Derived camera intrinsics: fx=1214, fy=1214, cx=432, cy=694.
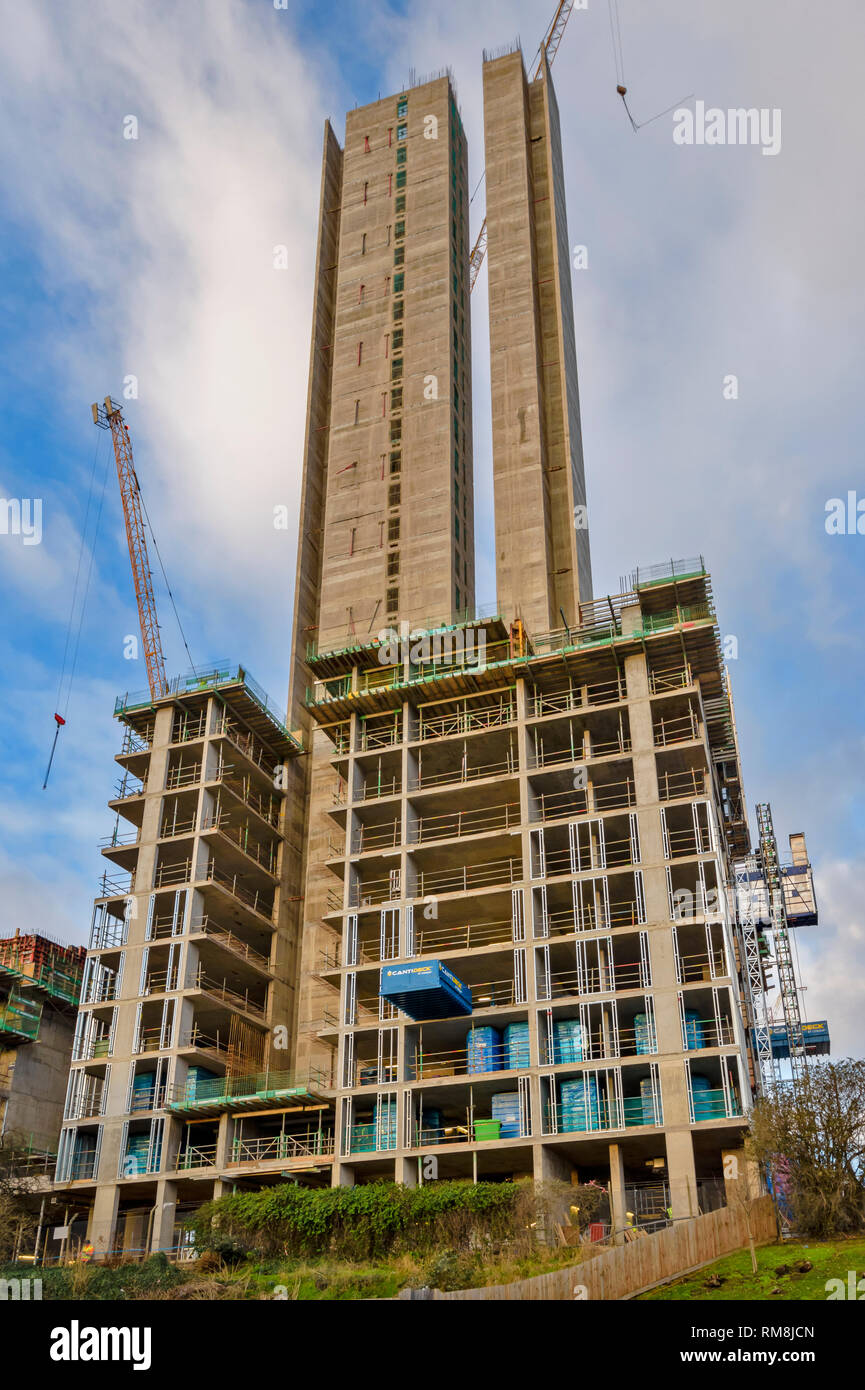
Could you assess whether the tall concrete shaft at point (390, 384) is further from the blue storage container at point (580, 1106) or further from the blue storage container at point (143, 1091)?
the blue storage container at point (580, 1106)

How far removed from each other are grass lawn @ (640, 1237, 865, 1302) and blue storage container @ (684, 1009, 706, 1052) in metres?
15.2

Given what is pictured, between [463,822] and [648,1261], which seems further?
[463,822]

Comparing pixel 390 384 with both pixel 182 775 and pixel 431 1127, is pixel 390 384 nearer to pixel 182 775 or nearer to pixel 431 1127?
pixel 182 775

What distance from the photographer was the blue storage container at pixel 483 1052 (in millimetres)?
55438

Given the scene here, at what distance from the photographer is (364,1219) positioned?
4850cm

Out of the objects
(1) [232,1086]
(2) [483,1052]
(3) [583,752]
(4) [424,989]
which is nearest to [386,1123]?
(2) [483,1052]

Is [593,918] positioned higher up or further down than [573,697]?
further down

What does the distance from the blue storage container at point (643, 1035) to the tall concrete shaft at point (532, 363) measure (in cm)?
3755

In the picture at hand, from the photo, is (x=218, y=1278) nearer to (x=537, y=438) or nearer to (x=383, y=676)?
(x=383, y=676)

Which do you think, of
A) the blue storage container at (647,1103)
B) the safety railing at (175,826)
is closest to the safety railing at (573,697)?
the blue storage container at (647,1103)

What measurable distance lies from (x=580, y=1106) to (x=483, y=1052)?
5163 millimetres

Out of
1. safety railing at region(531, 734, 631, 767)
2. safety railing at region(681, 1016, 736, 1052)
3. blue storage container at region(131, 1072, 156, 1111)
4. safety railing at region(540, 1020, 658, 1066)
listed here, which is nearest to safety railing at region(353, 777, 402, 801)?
safety railing at region(531, 734, 631, 767)

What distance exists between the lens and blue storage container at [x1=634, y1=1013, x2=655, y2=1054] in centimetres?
5247
